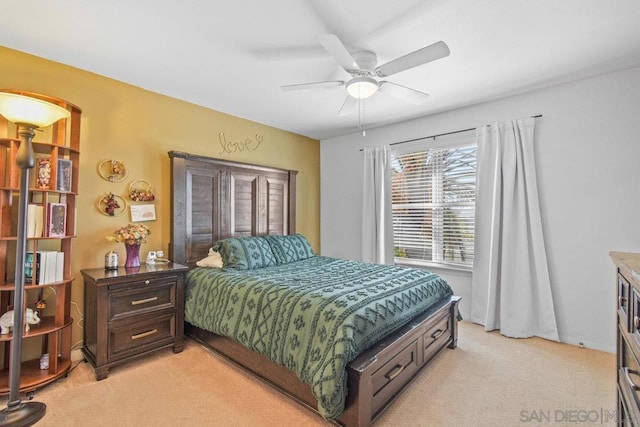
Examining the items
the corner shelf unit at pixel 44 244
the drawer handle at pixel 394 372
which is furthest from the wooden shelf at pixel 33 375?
the drawer handle at pixel 394 372

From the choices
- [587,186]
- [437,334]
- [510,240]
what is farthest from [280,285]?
[587,186]

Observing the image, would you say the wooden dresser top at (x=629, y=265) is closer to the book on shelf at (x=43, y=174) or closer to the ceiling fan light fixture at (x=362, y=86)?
the ceiling fan light fixture at (x=362, y=86)

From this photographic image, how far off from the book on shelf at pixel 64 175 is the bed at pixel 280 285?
868mm

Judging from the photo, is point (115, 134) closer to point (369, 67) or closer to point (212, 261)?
point (212, 261)

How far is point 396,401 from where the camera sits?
192cm

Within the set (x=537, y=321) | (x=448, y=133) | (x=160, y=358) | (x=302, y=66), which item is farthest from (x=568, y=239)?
(x=160, y=358)

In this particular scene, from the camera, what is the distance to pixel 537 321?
9.59 feet

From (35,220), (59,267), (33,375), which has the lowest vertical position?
(33,375)

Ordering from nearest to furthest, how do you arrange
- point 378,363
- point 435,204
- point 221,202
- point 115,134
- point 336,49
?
point 378,363 → point 336,49 → point 115,134 → point 221,202 → point 435,204

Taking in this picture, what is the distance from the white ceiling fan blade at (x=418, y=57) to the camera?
177 cm

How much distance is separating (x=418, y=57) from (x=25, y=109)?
2.48 m

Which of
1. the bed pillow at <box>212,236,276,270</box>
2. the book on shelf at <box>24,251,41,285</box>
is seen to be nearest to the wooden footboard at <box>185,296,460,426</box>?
the bed pillow at <box>212,236,276,270</box>

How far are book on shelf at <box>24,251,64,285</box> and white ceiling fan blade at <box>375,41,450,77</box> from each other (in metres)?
2.77

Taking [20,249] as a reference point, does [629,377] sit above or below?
below
